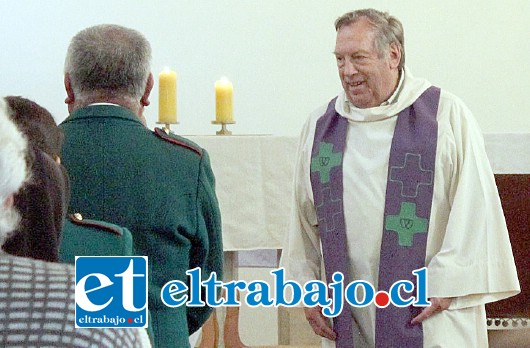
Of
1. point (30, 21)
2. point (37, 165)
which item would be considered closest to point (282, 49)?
point (30, 21)

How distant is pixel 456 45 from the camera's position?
574 cm

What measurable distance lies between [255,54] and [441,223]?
2.68 metres

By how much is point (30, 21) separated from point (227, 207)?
2.18 m

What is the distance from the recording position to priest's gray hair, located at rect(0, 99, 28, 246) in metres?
1.53

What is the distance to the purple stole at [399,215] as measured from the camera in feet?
10.2

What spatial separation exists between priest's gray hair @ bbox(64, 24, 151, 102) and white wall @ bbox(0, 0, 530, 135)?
313 cm

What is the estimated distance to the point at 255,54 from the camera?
5.65 meters

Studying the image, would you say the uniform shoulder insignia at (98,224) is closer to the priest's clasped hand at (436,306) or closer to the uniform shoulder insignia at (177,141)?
the uniform shoulder insignia at (177,141)

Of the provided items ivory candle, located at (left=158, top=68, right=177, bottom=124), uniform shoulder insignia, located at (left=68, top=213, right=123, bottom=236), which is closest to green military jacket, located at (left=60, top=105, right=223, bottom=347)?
uniform shoulder insignia, located at (left=68, top=213, right=123, bottom=236)

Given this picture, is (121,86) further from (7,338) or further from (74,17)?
(74,17)

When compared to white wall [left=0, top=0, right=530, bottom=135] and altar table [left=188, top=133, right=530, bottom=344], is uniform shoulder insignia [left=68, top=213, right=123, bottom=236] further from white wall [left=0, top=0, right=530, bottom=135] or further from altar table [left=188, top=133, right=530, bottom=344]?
white wall [left=0, top=0, right=530, bottom=135]

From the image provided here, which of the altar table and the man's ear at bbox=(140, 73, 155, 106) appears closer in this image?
the man's ear at bbox=(140, 73, 155, 106)

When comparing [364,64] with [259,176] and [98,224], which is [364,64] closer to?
[259,176]

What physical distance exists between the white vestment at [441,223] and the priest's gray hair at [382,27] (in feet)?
0.39
